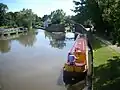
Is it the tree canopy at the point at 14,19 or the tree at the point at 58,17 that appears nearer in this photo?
the tree canopy at the point at 14,19

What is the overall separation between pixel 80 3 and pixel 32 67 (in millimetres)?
38387

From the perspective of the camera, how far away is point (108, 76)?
623 inches

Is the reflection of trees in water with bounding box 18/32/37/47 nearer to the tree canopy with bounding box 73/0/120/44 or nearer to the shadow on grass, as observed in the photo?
the tree canopy with bounding box 73/0/120/44

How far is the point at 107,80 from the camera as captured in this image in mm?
15016

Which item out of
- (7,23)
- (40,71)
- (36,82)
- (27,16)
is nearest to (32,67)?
(40,71)

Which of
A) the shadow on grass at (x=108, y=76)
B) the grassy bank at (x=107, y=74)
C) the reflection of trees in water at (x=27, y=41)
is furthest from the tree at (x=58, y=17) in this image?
the shadow on grass at (x=108, y=76)

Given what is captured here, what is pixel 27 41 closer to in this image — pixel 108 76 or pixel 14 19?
pixel 108 76

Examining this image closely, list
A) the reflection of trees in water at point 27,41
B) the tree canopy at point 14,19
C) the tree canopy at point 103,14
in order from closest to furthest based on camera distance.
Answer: the tree canopy at point 103,14, the reflection of trees in water at point 27,41, the tree canopy at point 14,19

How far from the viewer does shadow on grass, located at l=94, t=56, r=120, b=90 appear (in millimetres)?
13870

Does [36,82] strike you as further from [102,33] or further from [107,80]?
[102,33]

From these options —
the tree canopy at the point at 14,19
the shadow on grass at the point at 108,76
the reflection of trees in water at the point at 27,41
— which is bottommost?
the reflection of trees in water at the point at 27,41

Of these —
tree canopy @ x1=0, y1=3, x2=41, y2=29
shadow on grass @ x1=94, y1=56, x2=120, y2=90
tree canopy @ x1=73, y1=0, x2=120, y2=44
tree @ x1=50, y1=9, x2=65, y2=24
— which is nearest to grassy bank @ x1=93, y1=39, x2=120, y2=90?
shadow on grass @ x1=94, y1=56, x2=120, y2=90

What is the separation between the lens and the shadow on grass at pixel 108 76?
13.9 m

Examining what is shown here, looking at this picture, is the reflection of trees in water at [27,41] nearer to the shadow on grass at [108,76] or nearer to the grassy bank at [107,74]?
the grassy bank at [107,74]
